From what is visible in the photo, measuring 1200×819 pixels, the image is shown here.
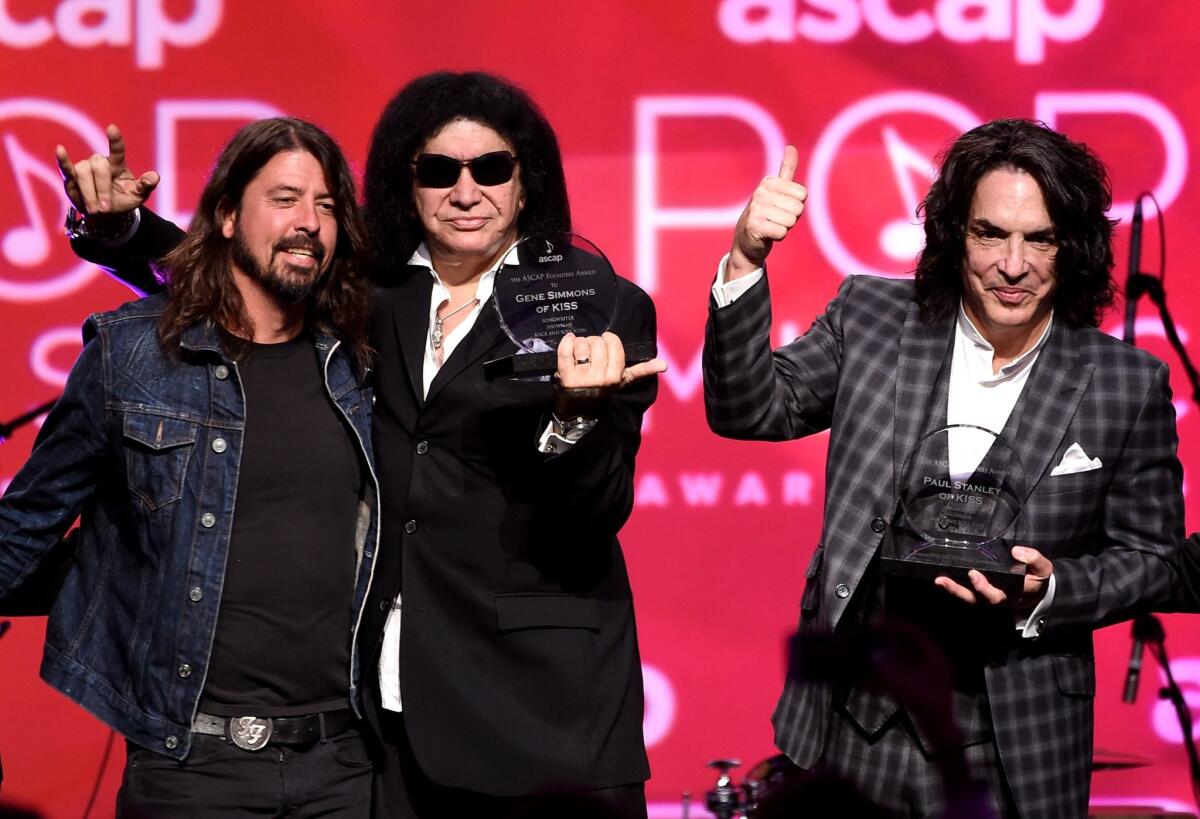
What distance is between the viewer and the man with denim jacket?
2.88 meters

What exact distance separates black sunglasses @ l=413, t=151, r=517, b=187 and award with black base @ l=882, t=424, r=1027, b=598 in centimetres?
104

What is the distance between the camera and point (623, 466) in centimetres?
301

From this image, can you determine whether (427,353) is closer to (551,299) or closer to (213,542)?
(551,299)

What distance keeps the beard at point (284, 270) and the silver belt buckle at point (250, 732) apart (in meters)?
0.85

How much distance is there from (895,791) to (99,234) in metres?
2.00

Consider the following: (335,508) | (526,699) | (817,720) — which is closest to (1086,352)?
(817,720)

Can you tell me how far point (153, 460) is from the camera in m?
2.95

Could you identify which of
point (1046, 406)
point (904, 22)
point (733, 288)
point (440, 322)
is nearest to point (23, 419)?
point (440, 322)

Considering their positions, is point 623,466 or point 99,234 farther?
point 99,234

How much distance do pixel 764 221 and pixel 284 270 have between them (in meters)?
0.99

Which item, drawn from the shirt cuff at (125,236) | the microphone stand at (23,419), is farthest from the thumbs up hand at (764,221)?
the microphone stand at (23,419)

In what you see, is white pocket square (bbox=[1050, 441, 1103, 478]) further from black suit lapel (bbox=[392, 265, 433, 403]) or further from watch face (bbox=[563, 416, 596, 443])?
black suit lapel (bbox=[392, 265, 433, 403])

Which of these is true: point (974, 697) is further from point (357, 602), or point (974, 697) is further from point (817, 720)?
point (357, 602)

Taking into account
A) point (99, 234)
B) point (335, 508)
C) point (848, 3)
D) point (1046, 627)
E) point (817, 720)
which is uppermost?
point (848, 3)
